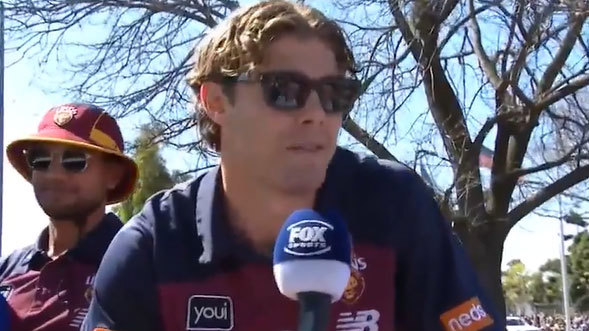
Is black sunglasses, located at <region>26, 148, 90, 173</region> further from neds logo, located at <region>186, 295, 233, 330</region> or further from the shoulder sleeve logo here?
the shoulder sleeve logo

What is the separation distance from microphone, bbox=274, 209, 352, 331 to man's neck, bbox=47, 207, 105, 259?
2002 mm

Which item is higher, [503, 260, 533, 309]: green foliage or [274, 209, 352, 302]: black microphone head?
[274, 209, 352, 302]: black microphone head

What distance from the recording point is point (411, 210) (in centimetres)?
242

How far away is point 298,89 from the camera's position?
218 cm

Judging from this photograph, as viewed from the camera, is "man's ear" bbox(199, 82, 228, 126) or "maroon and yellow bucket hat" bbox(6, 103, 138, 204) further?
"maroon and yellow bucket hat" bbox(6, 103, 138, 204)

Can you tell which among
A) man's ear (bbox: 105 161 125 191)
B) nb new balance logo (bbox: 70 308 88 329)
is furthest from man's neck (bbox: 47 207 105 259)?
nb new balance logo (bbox: 70 308 88 329)

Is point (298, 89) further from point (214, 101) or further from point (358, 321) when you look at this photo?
point (358, 321)

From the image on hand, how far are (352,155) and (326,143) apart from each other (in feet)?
1.29

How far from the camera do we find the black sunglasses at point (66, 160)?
Result: 3.71 m

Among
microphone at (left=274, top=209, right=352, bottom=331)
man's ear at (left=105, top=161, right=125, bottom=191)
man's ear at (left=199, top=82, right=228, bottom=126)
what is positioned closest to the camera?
microphone at (left=274, top=209, right=352, bottom=331)

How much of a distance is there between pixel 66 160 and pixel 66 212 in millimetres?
191

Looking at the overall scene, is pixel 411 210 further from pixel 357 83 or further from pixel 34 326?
pixel 34 326

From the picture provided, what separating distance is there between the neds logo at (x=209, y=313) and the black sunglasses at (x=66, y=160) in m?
1.52

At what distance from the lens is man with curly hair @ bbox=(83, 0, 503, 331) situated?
2.24 meters
